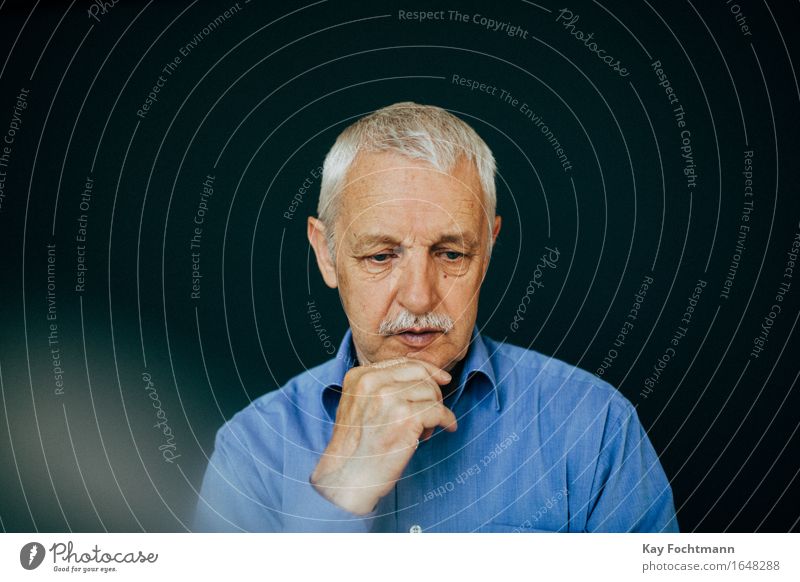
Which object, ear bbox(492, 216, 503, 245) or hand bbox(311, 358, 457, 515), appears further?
ear bbox(492, 216, 503, 245)

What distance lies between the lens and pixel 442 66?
54.8 inches

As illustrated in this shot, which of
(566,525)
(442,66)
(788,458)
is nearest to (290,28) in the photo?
(442,66)

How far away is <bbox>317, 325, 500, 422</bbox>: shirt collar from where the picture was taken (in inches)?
52.4

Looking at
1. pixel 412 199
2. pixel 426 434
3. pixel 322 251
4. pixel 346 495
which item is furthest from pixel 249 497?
pixel 412 199

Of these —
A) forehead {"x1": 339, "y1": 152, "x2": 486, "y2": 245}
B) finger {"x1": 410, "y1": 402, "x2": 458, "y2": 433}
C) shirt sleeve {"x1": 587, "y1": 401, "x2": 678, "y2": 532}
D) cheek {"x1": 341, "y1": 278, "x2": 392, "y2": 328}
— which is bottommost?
shirt sleeve {"x1": 587, "y1": 401, "x2": 678, "y2": 532}

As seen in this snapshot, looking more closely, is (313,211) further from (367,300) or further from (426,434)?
(426,434)

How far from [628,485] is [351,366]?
0.49 m

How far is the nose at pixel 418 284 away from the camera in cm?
125

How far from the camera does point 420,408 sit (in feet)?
3.98

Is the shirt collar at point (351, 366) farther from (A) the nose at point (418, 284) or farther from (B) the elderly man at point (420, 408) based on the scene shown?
(A) the nose at point (418, 284)

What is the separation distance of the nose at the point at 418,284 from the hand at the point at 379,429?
0.10 m

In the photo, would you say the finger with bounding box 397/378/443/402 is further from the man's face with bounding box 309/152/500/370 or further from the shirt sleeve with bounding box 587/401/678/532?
the shirt sleeve with bounding box 587/401/678/532
